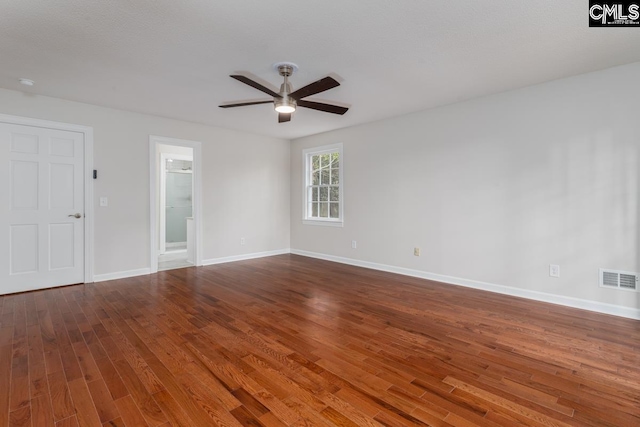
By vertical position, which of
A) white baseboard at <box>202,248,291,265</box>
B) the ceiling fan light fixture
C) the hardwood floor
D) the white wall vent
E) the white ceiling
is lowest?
the hardwood floor

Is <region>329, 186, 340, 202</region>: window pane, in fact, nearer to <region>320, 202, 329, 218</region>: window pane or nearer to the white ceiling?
<region>320, 202, 329, 218</region>: window pane

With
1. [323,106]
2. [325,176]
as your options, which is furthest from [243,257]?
[323,106]

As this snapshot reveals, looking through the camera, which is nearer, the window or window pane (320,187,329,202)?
the window

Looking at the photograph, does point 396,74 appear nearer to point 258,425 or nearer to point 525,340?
point 525,340

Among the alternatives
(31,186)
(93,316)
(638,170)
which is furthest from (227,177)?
(638,170)

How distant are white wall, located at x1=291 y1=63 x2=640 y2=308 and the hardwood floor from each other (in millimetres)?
549

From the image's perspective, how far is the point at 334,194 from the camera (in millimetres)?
6051

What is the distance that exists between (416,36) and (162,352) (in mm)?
3240

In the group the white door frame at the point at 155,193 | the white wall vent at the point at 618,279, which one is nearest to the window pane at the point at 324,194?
the white door frame at the point at 155,193

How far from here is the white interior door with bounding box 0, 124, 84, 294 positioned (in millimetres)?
3812

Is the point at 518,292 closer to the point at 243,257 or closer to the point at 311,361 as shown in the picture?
the point at 311,361

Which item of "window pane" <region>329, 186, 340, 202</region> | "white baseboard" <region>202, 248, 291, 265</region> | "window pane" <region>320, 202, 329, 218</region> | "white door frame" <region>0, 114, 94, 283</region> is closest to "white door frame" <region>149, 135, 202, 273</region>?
"white baseboard" <region>202, 248, 291, 265</region>

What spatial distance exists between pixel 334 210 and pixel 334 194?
1.04ft

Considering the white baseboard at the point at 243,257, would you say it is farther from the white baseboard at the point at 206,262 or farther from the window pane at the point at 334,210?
the window pane at the point at 334,210
